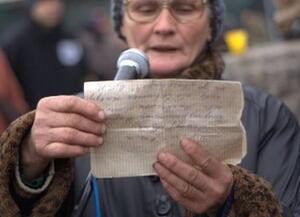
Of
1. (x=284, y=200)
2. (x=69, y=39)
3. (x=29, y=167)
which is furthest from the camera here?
(x=69, y=39)

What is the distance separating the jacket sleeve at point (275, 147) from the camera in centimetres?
229

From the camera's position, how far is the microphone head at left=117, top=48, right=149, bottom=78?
80.8 inches

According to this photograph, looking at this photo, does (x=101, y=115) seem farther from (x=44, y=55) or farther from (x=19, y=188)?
(x=44, y=55)

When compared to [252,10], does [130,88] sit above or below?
below

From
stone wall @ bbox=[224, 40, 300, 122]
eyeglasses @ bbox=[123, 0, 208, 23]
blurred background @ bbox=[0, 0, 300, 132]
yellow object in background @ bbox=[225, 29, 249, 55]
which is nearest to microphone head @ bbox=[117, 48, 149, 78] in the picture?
eyeglasses @ bbox=[123, 0, 208, 23]

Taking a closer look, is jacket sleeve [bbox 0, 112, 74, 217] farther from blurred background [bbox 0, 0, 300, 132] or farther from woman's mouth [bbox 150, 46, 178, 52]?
blurred background [bbox 0, 0, 300, 132]

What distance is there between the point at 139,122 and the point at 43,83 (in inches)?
166

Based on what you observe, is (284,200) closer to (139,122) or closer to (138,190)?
(138,190)

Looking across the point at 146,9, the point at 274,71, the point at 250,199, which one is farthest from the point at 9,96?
the point at 250,199

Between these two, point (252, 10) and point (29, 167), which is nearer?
point (29, 167)

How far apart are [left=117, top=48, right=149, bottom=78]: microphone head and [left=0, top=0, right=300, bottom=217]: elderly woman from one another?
0.63ft

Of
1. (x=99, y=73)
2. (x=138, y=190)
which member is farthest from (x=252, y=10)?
(x=138, y=190)

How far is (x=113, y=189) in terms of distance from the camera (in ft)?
7.63

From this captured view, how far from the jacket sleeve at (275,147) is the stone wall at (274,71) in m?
3.21
